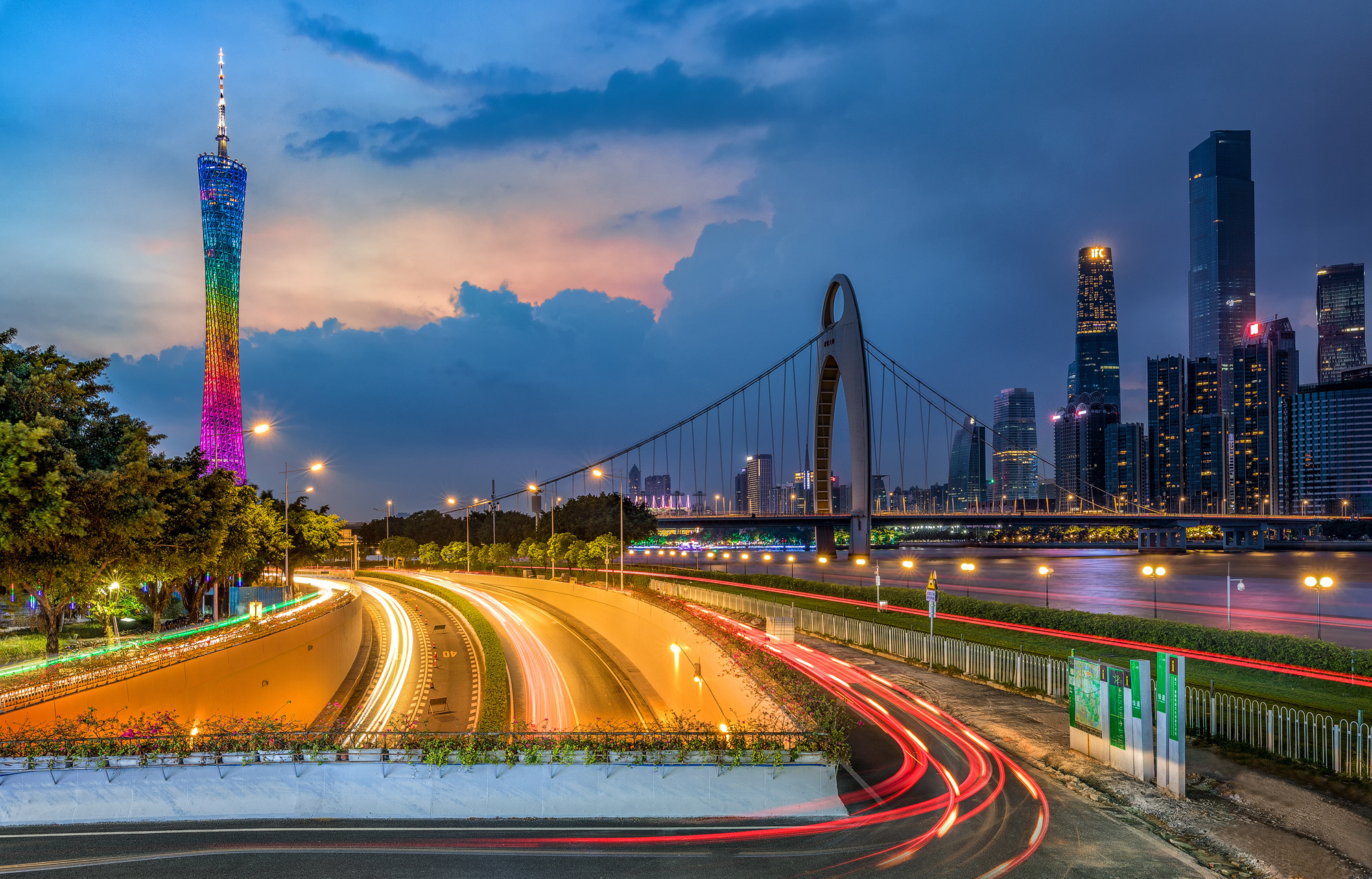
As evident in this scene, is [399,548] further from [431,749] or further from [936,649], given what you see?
[431,749]

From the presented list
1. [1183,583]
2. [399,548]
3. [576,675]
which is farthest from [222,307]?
[1183,583]

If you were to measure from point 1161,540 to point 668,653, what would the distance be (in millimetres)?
165075

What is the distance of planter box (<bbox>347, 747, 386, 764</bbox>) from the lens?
1430cm

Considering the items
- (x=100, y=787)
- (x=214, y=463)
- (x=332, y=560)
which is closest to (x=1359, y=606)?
(x=100, y=787)

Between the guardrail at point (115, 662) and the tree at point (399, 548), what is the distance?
258ft

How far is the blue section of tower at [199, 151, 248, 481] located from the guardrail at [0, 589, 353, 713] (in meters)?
45.0

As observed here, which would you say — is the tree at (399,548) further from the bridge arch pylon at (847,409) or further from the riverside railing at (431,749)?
the riverside railing at (431,749)

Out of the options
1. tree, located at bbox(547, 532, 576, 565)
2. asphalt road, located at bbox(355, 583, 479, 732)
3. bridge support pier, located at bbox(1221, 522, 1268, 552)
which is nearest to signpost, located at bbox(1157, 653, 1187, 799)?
asphalt road, located at bbox(355, 583, 479, 732)

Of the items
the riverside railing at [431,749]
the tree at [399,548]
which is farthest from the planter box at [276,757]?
the tree at [399,548]

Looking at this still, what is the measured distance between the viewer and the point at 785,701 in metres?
17.2

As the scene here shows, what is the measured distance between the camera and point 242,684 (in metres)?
28.5

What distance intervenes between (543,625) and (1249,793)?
48525 millimetres

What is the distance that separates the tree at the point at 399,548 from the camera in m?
110

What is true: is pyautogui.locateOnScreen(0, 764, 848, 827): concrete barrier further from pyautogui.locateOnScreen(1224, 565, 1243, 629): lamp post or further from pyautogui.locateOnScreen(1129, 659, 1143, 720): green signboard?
pyautogui.locateOnScreen(1224, 565, 1243, 629): lamp post
